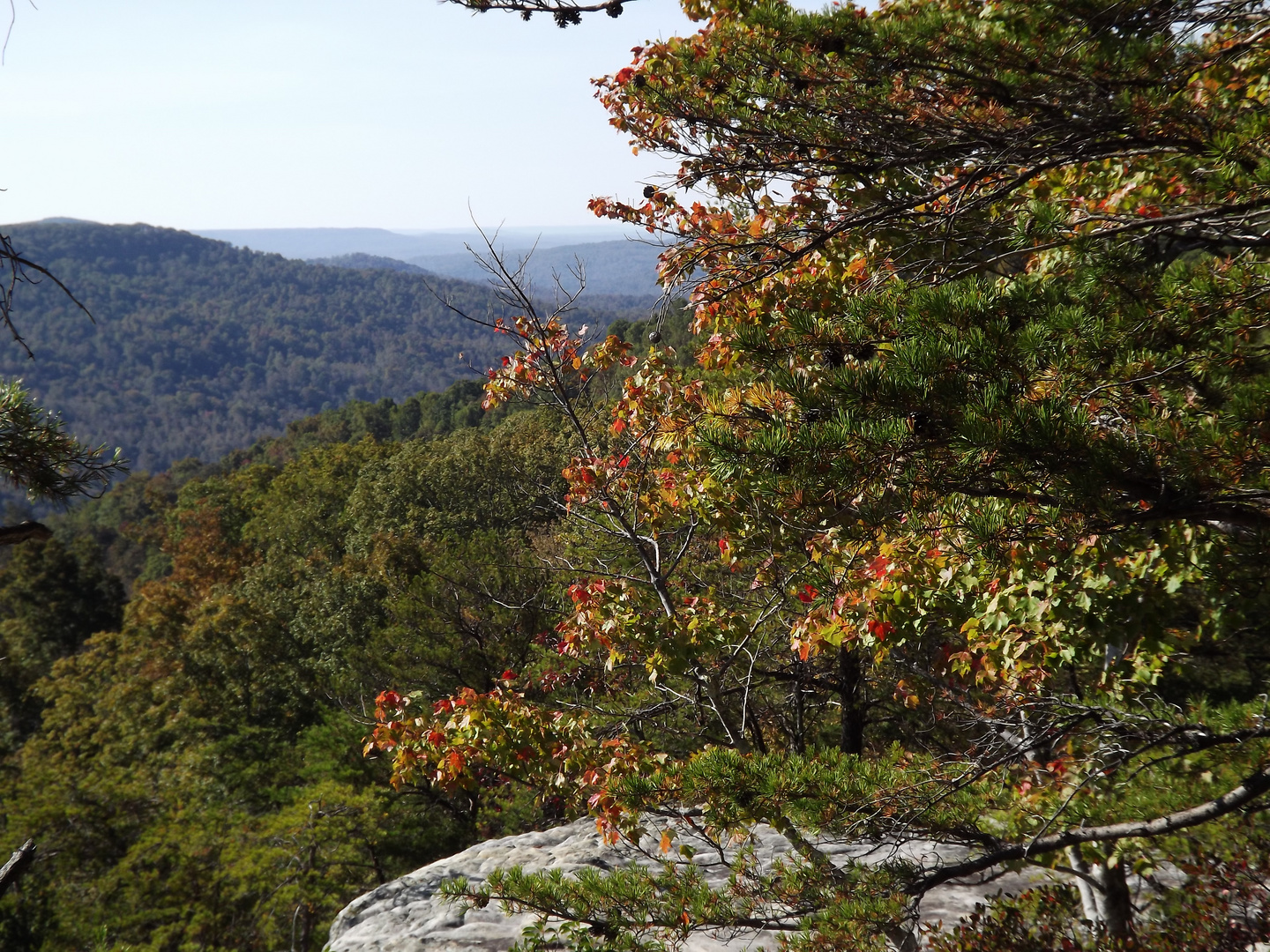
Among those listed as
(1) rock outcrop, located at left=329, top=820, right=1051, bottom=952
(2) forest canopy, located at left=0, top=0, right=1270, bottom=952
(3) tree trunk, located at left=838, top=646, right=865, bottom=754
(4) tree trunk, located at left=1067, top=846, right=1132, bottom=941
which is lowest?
(1) rock outcrop, located at left=329, top=820, right=1051, bottom=952

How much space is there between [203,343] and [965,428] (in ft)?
589

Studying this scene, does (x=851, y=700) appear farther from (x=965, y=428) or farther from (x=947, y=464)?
(x=965, y=428)

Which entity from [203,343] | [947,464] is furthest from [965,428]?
[203,343]

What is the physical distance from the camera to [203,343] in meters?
158

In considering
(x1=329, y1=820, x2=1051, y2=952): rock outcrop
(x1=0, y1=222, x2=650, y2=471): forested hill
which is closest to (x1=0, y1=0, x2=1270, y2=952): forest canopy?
(x1=329, y1=820, x2=1051, y2=952): rock outcrop

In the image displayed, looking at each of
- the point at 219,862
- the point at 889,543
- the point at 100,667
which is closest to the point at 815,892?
the point at 889,543

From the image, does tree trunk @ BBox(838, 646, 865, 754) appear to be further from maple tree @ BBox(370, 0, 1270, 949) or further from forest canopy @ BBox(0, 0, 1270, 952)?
maple tree @ BBox(370, 0, 1270, 949)

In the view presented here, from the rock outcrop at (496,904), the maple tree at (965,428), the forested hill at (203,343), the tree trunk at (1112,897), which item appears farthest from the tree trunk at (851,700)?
the forested hill at (203,343)

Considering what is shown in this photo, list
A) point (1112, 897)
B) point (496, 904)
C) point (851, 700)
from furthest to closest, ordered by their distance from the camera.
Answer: point (851, 700)
point (496, 904)
point (1112, 897)

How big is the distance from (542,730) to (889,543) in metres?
2.19

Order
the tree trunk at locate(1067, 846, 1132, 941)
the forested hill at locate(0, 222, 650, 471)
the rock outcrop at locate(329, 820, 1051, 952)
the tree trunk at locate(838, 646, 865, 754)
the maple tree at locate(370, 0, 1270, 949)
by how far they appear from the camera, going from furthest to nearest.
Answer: the forested hill at locate(0, 222, 650, 471), the tree trunk at locate(838, 646, 865, 754), the rock outcrop at locate(329, 820, 1051, 952), the tree trunk at locate(1067, 846, 1132, 941), the maple tree at locate(370, 0, 1270, 949)

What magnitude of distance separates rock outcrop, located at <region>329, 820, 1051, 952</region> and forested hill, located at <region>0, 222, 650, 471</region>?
109 m

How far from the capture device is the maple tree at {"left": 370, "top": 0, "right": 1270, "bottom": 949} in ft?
7.06

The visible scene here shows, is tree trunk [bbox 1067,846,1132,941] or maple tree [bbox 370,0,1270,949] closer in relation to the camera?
maple tree [bbox 370,0,1270,949]
